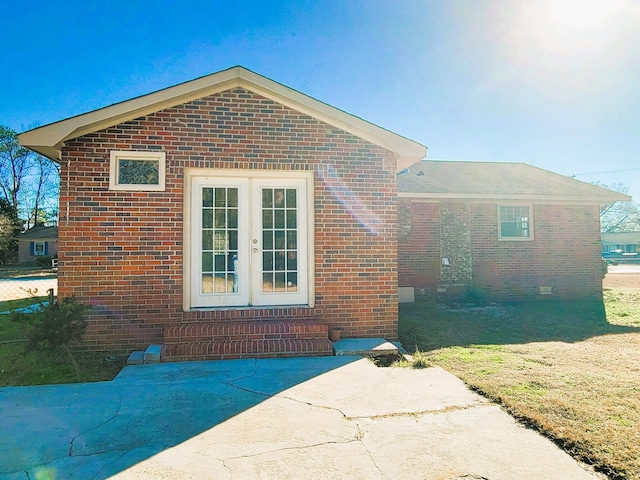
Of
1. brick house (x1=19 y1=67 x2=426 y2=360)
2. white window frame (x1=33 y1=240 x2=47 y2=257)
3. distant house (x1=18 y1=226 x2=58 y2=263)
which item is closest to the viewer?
brick house (x1=19 y1=67 x2=426 y2=360)

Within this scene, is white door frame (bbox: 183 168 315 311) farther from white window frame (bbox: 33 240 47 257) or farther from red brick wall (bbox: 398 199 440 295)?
white window frame (bbox: 33 240 47 257)

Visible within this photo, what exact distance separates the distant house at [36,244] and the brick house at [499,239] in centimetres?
4085

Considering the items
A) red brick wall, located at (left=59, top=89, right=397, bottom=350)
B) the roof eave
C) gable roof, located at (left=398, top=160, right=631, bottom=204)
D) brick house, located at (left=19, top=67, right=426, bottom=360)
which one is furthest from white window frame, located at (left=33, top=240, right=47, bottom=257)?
red brick wall, located at (left=59, top=89, right=397, bottom=350)

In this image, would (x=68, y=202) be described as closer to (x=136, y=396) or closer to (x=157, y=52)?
(x=136, y=396)

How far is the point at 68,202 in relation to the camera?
18.5 feet

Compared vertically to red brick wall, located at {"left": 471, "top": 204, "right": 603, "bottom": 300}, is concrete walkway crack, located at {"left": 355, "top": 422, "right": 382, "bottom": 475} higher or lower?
lower

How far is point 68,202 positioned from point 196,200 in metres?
1.71

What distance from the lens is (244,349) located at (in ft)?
17.9

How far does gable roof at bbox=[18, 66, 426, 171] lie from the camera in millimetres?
5480

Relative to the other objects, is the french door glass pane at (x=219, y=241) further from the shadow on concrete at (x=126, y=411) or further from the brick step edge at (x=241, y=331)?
the shadow on concrete at (x=126, y=411)

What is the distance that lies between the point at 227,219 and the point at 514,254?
9.06 meters

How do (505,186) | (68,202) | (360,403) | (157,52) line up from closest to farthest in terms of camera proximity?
(360,403), (68,202), (157,52), (505,186)

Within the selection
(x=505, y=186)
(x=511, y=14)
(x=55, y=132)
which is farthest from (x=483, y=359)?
(x=505, y=186)

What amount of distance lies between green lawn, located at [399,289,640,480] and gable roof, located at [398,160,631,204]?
3293 mm
